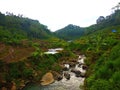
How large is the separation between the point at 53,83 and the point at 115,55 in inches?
327

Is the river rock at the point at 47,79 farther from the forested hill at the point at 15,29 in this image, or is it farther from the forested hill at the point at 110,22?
the forested hill at the point at 110,22

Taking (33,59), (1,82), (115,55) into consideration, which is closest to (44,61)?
(33,59)

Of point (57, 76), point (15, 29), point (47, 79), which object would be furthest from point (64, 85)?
point (15, 29)

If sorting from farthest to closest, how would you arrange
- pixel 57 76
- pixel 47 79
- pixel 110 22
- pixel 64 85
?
pixel 110 22 → pixel 57 76 → pixel 47 79 → pixel 64 85

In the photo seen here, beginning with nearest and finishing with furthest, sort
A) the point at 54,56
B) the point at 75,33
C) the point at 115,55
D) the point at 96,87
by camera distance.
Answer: the point at 96,87, the point at 115,55, the point at 54,56, the point at 75,33

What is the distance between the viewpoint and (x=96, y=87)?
16.1 m

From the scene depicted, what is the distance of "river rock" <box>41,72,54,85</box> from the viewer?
25595mm

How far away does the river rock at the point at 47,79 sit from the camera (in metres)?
25.6

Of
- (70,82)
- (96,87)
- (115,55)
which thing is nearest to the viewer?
(96,87)

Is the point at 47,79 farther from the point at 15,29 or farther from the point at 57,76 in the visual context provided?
the point at 15,29

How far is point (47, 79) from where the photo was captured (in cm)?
2633

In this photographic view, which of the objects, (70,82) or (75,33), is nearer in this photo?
(70,82)

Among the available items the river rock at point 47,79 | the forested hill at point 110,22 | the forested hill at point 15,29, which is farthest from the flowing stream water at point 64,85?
the forested hill at point 110,22

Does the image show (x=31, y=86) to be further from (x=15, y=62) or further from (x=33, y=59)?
(x=33, y=59)
